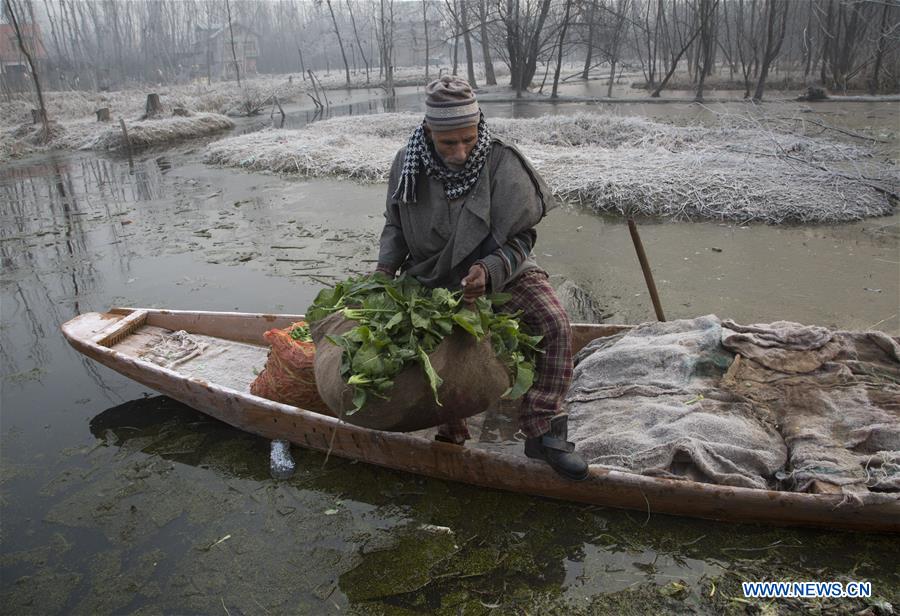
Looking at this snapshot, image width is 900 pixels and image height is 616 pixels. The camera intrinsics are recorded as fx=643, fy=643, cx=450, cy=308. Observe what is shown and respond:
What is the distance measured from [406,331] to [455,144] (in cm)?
83

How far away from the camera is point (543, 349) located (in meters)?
2.99

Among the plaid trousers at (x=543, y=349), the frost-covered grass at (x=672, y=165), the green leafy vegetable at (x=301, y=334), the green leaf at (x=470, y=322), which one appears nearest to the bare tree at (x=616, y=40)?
the frost-covered grass at (x=672, y=165)

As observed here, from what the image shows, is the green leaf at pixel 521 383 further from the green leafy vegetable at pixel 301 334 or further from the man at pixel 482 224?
the green leafy vegetable at pixel 301 334

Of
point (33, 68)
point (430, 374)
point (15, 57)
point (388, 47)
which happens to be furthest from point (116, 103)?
point (430, 374)

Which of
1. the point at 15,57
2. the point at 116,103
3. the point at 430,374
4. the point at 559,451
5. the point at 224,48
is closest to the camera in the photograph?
the point at 430,374

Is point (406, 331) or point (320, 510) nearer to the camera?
point (406, 331)

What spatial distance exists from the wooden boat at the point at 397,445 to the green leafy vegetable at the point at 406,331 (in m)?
0.48

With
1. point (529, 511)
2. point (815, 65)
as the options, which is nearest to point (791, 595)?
point (529, 511)

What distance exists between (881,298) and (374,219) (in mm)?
5772

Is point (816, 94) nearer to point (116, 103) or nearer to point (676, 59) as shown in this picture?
point (676, 59)

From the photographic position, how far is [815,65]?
20.5m

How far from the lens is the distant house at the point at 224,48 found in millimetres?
48094

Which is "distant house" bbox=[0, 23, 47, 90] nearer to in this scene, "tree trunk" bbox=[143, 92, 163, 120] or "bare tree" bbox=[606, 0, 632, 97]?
"tree trunk" bbox=[143, 92, 163, 120]

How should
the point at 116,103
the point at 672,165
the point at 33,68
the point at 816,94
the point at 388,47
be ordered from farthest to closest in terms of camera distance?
1. the point at 388,47
2. the point at 116,103
3. the point at 816,94
4. the point at 33,68
5. the point at 672,165
